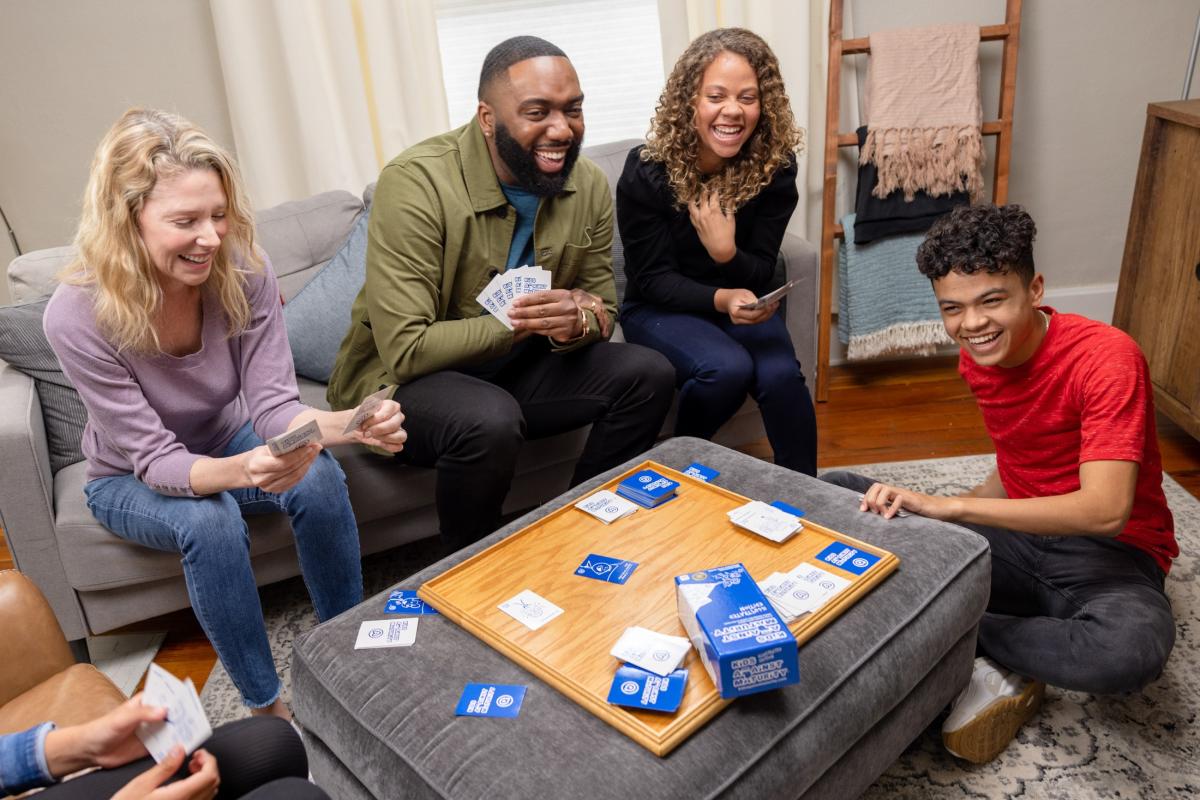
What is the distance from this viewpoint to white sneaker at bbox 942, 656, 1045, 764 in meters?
1.51

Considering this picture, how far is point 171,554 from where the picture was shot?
183 cm

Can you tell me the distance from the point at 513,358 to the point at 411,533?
469 millimetres

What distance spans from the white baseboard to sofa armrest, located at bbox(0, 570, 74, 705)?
7.86 ft

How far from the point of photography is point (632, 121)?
289cm

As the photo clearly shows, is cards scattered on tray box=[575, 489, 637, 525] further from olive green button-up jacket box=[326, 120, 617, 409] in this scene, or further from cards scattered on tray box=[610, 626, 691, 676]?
olive green button-up jacket box=[326, 120, 617, 409]

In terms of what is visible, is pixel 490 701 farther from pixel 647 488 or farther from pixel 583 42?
pixel 583 42

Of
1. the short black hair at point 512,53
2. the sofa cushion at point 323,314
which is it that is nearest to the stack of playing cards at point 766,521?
the short black hair at point 512,53

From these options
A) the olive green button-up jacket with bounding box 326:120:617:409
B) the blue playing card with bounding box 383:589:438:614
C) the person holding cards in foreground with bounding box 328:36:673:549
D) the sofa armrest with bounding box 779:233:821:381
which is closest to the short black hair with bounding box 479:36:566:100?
the person holding cards in foreground with bounding box 328:36:673:549

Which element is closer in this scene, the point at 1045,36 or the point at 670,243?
the point at 670,243

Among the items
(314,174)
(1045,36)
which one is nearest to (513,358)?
(314,174)

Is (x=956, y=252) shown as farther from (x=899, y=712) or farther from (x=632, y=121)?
(x=632, y=121)

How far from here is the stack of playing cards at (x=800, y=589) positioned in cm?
133

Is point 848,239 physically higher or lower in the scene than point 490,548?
higher

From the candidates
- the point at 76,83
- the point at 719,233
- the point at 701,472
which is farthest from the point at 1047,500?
the point at 76,83
